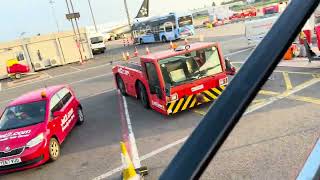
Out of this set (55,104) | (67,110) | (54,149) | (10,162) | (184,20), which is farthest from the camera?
(184,20)

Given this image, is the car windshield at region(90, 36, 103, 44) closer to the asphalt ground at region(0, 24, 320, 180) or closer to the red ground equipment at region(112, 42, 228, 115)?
the asphalt ground at region(0, 24, 320, 180)

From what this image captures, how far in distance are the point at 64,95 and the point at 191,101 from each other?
4.11m

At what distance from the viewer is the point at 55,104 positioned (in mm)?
9953

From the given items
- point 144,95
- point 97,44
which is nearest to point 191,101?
point 144,95

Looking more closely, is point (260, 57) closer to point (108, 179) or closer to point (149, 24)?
point (108, 179)

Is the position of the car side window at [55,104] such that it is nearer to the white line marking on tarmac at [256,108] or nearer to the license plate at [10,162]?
the license plate at [10,162]

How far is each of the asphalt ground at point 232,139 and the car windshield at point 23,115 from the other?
47.4 inches

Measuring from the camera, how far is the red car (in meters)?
8.18

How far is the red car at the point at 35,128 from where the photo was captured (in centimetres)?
818

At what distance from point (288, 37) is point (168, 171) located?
1.54 ft

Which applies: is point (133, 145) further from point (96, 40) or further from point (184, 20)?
point (96, 40)

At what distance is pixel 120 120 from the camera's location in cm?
1143

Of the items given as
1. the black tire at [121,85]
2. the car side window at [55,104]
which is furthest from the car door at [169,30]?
the car side window at [55,104]

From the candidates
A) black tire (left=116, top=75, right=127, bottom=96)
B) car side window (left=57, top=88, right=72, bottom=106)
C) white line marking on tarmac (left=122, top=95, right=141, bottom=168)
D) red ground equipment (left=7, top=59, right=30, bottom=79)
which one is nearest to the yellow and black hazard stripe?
white line marking on tarmac (left=122, top=95, right=141, bottom=168)
